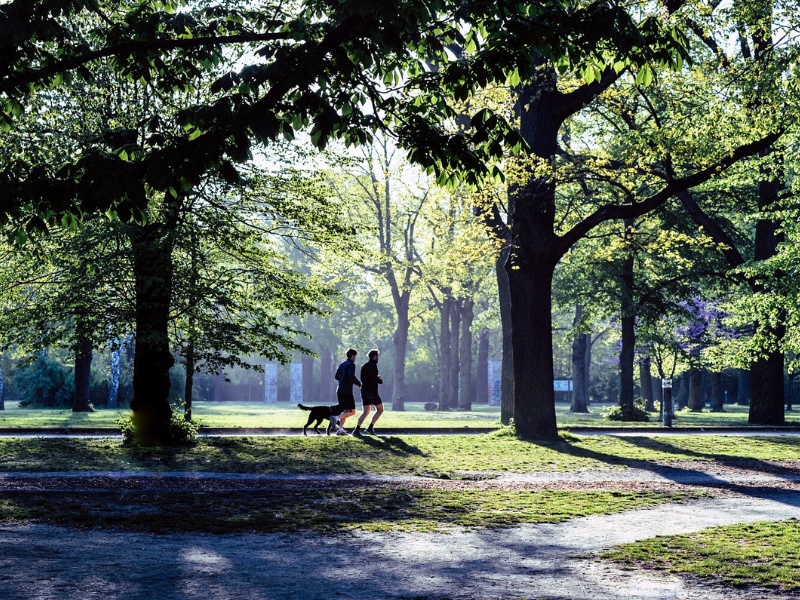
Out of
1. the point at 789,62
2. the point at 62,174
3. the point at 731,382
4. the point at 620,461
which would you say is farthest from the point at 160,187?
the point at 731,382

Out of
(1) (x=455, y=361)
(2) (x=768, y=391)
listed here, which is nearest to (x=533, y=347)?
(2) (x=768, y=391)

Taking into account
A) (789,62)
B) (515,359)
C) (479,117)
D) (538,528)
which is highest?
(789,62)

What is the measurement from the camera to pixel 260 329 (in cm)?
1678

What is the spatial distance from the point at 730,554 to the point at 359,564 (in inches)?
118

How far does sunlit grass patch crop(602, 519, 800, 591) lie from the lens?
277 inches

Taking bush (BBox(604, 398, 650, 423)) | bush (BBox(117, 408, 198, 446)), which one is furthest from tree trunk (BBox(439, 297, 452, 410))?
bush (BBox(117, 408, 198, 446))

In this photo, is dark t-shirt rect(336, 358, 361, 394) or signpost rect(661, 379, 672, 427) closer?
dark t-shirt rect(336, 358, 361, 394)

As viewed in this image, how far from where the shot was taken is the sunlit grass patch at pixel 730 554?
7.04 meters

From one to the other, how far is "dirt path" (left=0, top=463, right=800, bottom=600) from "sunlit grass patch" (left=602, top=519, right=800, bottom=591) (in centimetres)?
27

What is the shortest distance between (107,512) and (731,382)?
193 ft

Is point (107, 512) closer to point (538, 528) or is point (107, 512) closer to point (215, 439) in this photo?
point (538, 528)

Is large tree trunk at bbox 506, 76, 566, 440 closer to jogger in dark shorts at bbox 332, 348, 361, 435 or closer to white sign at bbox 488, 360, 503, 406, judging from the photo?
jogger in dark shorts at bbox 332, 348, 361, 435

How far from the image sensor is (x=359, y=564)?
7320 mm

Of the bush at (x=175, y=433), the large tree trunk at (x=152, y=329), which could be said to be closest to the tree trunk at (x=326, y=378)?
the bush at (x=175, y=433)
